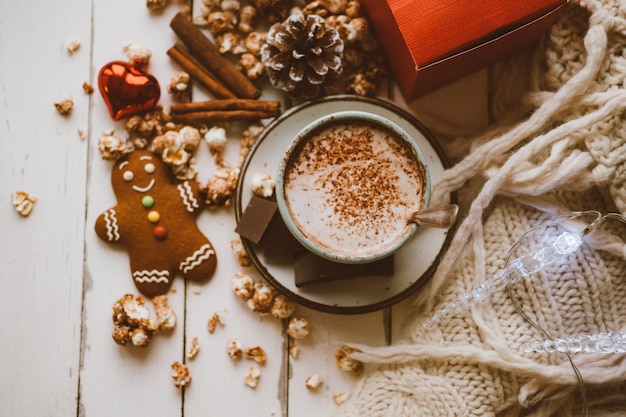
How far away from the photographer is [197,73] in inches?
42.7

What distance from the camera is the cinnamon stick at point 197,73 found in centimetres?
108

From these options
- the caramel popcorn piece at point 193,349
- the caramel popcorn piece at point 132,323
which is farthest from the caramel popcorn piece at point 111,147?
the caramel popcorn piece at point 193,349

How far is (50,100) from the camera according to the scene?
3.61 ft

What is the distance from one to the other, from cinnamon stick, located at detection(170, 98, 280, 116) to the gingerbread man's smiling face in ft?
0.31

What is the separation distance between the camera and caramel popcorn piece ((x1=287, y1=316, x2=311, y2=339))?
1.06 m

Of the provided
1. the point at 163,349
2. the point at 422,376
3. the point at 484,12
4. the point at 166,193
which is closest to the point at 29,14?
the point at 166,193

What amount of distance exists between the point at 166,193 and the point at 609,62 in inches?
29.1

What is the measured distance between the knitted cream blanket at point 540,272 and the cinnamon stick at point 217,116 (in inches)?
13.1

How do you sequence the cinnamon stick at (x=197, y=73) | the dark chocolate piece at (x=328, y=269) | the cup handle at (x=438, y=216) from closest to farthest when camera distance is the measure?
the cup handle at (x=438, y=216), the dark chocolate piece at (x=328, y=269), the cinnamon stick at (x=197, y=73)

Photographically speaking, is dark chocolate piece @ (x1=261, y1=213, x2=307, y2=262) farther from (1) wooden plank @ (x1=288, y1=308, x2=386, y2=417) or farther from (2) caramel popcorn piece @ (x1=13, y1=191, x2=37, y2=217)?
(2) caramel popcorn piece @ (x1=13, y1=191, x2=37, y2=217)

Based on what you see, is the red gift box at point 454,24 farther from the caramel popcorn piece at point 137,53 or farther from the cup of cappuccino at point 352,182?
the caramel popcorn piece at point 137,53

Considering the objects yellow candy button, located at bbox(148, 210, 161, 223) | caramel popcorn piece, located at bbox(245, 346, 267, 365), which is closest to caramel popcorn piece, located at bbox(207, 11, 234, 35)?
yellow candy button, located at bbox(148, 210, 161, 223)

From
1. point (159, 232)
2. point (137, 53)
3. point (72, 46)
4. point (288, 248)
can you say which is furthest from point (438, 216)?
point (72, 46)

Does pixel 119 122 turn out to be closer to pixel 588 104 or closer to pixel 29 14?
pixel 29 14
